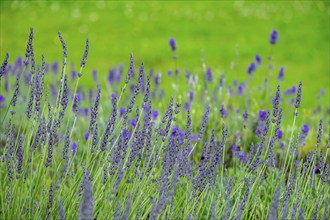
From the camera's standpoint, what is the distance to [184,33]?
513 inches

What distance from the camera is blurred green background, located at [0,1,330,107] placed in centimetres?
1100

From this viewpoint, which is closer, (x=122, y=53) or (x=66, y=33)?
(x=122, y=53)

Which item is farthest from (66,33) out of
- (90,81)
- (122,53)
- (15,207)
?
(15,207)

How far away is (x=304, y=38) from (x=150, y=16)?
4.04 metres

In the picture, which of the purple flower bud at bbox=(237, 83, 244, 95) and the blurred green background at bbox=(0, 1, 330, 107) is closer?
the purple flower bud at bbox=(237, 83, 244, 95)

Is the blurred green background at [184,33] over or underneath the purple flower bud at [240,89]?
over

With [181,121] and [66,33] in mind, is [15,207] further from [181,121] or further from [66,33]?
[66,33]

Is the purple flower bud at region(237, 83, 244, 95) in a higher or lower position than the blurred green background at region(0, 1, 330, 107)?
lower

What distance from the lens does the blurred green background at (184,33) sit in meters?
11.0

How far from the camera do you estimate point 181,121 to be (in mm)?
5426

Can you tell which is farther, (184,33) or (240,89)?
(184,33)

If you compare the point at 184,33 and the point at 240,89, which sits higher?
the point at 184,33

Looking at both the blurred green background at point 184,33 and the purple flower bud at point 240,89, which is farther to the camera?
the blurred green background at point 184,33

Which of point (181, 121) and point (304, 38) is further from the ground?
point (304, 38)
